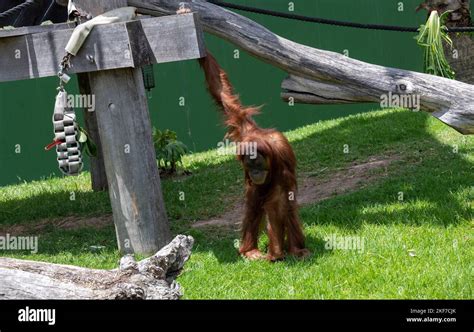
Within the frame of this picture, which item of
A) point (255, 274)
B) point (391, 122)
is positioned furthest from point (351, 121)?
point (255, 274)

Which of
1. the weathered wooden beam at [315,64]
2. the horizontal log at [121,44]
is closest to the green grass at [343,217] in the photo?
the weathered wooden beam at [315,64]

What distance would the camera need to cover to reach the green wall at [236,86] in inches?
331

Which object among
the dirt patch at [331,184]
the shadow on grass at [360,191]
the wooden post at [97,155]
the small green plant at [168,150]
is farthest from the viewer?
the small green plant at [168,150]

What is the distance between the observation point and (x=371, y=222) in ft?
18.7

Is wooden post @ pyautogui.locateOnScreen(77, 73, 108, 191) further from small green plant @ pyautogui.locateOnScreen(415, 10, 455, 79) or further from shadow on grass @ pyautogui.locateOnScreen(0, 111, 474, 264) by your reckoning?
small green plant @ pyautogui.locateOnScreen(415, 10, 455, 79)

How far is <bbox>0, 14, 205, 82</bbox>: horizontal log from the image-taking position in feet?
16.8

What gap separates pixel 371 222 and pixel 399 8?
14.7ft

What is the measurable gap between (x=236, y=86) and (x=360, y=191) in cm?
287

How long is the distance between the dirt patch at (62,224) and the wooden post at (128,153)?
1.05 m

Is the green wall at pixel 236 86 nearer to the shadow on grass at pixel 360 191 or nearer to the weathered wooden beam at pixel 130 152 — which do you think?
the shadow on grass at pixel 360 191

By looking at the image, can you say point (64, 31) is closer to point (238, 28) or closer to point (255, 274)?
point (238, 28)

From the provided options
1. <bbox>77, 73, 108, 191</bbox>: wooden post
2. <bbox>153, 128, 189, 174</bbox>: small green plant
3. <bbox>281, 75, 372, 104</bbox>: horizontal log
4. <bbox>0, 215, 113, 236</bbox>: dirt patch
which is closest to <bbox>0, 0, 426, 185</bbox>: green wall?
<bbox>153, 128, 189, 174</bbox>: small green plant

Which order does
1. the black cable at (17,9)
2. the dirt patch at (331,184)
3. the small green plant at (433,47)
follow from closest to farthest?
the black cable at (17,9) → the small green plant at (433,47) → the dirt patch at (331,184)

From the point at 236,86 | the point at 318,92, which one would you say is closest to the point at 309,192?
the point at 318,92
